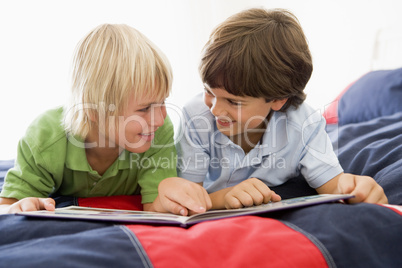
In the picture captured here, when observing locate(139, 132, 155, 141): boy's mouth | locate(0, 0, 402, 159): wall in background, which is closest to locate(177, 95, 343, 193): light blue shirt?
locate(139, 132, 155, 141): boy's mouth

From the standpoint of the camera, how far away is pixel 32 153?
957 millimetres

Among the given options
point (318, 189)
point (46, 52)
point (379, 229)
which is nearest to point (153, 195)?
point (318, 189)

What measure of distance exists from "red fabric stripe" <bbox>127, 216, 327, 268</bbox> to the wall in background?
4.90ft

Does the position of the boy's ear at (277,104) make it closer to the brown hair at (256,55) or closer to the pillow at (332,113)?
the brown hair at (256,55)

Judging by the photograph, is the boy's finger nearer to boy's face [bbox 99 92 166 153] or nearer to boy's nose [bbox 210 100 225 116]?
boy's face [bbox 99 92 166 153]

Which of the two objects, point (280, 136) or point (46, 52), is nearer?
point (280, 136)

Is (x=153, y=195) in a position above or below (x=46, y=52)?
below

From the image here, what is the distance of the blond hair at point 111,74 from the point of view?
936mm

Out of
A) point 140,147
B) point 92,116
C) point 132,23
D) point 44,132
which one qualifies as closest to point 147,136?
point 140,147

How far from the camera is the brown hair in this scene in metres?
0.93

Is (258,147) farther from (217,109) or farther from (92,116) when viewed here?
(92,116)

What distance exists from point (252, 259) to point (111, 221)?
26 centimetres

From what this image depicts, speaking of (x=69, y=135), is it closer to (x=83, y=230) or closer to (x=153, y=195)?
(x=153, y=195)

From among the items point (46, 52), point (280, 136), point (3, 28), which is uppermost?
point (3, 28)
